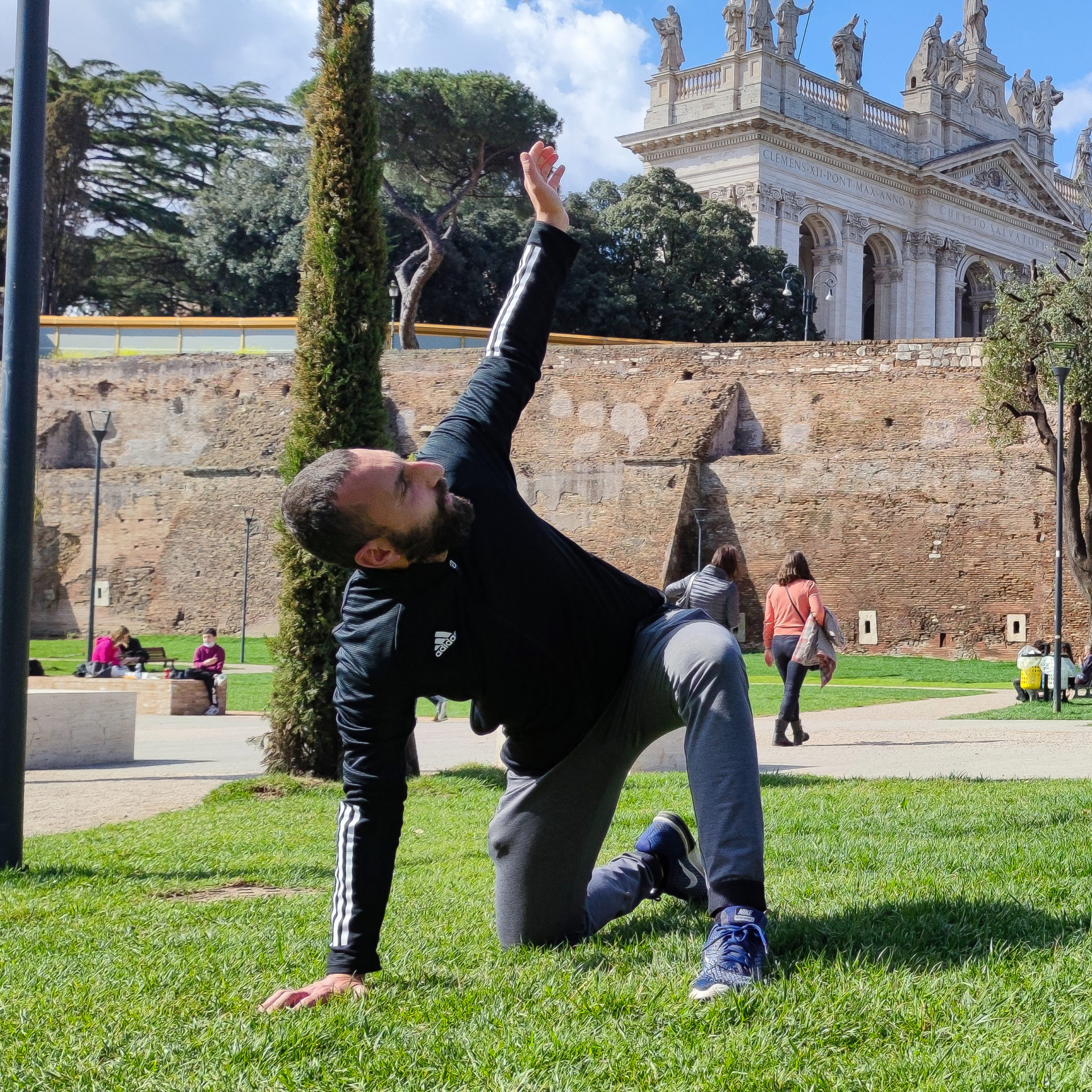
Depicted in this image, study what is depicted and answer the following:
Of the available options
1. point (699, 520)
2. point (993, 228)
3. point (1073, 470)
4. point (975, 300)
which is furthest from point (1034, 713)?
point (975, 300)

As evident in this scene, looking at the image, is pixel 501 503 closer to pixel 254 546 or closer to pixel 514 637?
pixel 514 637

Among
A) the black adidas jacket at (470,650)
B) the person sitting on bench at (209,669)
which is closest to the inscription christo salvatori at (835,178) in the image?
the person sitting on bench at (209,669)

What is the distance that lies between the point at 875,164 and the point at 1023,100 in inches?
534

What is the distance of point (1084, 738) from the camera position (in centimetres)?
1077

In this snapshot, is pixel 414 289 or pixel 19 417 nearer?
pixel 19 417

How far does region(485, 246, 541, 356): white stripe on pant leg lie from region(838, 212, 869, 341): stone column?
157 feet

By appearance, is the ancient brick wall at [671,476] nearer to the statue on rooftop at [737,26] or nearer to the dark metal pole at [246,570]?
the dark metal pole at [246,570]

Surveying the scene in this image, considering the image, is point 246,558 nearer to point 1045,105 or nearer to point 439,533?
point 439,533

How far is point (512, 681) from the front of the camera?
2.84 m

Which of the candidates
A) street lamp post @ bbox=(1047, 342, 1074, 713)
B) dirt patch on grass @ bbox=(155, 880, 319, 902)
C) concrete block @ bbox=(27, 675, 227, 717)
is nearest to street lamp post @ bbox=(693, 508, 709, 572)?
street lamp post @ bbox=(1047, 342, 1074, 713)

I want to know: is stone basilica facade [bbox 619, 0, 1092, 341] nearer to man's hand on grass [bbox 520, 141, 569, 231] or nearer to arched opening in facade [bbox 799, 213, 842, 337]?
arched opening in facade [bbox 799, 213, 842, 337]

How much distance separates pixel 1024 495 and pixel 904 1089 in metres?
27.4

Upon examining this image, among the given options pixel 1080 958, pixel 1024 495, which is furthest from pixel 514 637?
pixel 1024 495

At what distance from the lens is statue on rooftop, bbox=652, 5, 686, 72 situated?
4891 centimetres
